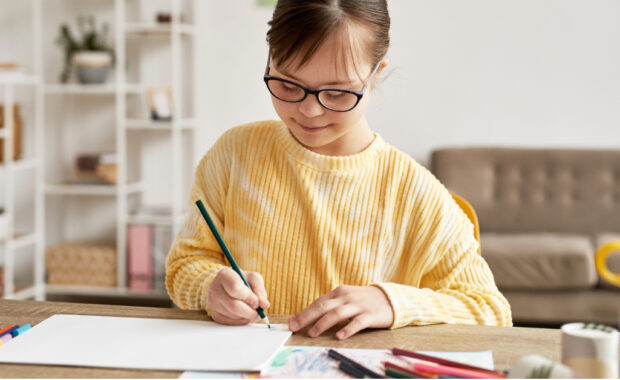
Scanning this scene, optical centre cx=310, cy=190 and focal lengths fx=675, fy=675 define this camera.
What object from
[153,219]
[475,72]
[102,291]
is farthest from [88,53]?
[475,72]

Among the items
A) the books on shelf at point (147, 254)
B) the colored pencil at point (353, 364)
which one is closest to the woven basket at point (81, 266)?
the books on shelf at point (147, 254)

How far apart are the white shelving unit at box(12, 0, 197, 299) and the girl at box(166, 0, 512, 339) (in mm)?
2511

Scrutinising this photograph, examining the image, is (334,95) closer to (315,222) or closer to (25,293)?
(315,222)

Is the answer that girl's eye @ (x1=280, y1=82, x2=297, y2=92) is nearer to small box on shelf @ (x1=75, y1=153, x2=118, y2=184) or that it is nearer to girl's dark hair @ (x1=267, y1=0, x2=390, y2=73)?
girl's dark hair @ (x1=267, y1=0, x2=390, y2=73)

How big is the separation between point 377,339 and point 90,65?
3148 millimetres

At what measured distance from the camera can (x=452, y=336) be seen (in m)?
0.89

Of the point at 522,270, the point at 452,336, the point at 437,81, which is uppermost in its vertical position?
the point at 437,81

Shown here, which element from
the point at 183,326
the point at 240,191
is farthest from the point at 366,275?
the point at 183,326

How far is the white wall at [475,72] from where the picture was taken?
3.85m

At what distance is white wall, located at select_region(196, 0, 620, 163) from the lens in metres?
3.85

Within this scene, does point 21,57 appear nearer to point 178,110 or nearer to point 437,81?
point 178,110

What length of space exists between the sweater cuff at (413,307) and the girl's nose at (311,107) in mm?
267

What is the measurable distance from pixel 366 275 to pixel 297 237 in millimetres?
137

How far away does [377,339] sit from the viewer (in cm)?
87
